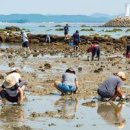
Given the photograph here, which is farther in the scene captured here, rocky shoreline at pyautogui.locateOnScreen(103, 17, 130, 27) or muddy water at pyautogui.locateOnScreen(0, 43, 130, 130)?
rocky shoreline at pyautogui.locateOnScreen(103, 17, 130, 27)

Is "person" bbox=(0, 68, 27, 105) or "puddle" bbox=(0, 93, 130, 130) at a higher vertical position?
"person" bbox=(0, 68, 27, 105)

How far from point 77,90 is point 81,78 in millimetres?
3691

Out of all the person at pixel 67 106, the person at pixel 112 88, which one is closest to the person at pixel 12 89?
the person at pixel 67 106

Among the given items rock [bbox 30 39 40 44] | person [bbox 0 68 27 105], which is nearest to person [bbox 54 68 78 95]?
person [bbox 0 68 27 105]

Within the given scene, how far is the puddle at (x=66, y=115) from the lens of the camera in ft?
37.3

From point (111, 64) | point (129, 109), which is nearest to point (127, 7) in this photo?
point (111, 64)

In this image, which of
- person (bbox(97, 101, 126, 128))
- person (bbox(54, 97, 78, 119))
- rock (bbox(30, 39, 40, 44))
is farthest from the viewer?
rock (bbox(30, 39, 40, 44))

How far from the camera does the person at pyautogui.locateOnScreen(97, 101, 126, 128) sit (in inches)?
468

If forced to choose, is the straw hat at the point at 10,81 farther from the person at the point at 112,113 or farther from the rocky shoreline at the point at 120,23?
the rocky shoreline at the point at 120,23

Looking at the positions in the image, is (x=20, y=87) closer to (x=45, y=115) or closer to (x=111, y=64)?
(x=45, y=115)

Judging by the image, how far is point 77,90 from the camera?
54.4 ft

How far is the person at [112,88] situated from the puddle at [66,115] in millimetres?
411

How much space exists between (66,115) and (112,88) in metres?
2.67

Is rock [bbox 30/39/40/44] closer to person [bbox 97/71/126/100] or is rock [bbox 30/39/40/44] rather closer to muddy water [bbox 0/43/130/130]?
muddy water [bbox 0/43/130/130]
